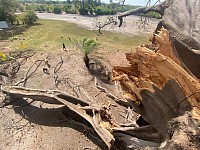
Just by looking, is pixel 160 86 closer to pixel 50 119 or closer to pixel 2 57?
pixel 50 119

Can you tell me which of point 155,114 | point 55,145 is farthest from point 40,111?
point 155,114

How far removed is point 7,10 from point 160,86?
2269 centimetres

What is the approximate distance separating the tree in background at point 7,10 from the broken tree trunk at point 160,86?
2142 cm

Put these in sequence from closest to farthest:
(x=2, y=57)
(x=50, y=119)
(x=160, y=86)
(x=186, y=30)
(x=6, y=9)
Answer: (x=186, y=30)
(x=160, y=86)
(x=50, y=119)
(x=2, y=57)
(x=6, y=9)

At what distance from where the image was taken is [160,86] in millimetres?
4082

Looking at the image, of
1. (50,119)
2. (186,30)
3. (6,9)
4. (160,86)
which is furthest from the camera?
(6,9)

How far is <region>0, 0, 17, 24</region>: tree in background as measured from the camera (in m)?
23.6

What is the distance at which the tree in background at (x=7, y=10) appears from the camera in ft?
77.5

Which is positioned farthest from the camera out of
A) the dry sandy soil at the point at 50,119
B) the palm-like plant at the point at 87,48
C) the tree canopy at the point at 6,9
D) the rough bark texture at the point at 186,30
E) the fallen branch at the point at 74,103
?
the tree canopy at the point at 6,9

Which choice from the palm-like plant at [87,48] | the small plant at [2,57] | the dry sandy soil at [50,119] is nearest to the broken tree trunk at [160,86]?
the dry sandy soil at [50,119]

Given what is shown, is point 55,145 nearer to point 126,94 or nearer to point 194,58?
point 126,94

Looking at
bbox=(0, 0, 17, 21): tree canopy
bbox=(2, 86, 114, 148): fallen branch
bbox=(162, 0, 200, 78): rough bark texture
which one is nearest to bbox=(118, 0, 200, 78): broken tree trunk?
bbox=(162, 0, 200, 78): rough bark texture

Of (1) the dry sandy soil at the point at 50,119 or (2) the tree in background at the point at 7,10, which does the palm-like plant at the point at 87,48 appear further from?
(2) the tree in background at the point at 7,10

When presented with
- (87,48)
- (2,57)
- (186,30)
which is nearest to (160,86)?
(186,30)
